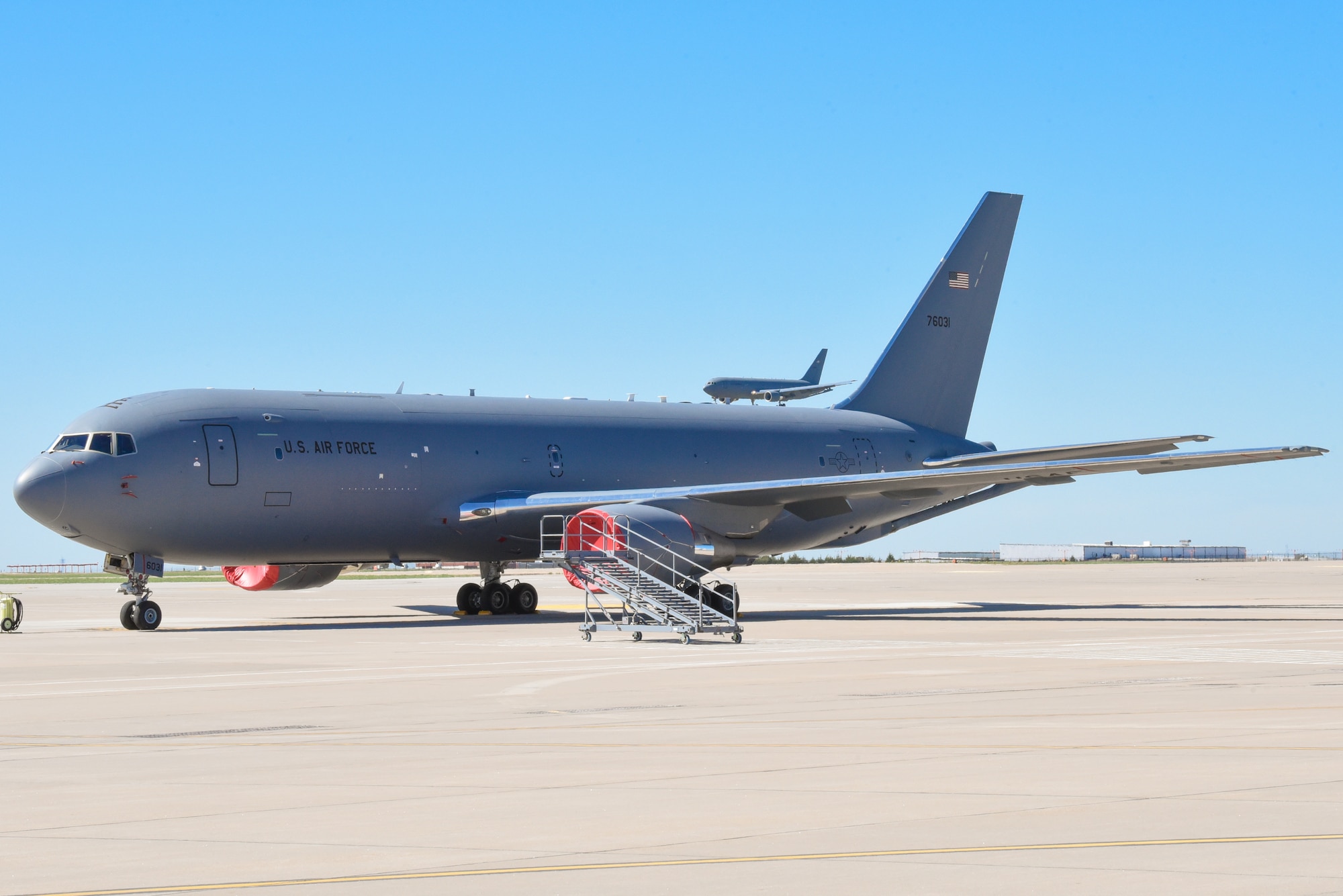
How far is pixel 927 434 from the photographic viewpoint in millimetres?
44125

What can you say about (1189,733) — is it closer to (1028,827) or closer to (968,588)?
(1028,827)

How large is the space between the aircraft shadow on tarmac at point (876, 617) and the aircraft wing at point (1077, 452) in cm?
364

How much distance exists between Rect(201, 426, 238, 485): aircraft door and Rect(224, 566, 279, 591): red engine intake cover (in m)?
5.65

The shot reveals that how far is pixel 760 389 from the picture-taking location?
4274 inches

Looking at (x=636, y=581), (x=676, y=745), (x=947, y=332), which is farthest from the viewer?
(x=947, y=332)

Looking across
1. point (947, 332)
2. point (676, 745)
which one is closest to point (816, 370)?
point (947, 332)

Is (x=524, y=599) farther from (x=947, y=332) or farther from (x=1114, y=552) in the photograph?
(x=1114, y=552)

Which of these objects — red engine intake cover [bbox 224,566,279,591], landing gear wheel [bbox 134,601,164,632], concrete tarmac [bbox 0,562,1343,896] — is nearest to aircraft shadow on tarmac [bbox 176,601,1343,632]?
landing gear wheel [bbox 134,601,164,632]

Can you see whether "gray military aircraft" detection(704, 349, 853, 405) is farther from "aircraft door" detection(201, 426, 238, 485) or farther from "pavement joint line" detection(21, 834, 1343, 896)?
"pavement joint line" detection(21, 834, 1343, 896)

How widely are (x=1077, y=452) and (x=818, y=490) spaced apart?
6.88 meters

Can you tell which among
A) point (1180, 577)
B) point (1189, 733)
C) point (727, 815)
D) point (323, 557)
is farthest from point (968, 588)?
point (727, 815)

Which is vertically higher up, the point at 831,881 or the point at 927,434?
the point at 927,434

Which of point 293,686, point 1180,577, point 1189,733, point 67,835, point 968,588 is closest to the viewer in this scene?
point 67,835

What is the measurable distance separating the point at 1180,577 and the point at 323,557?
135 ft
